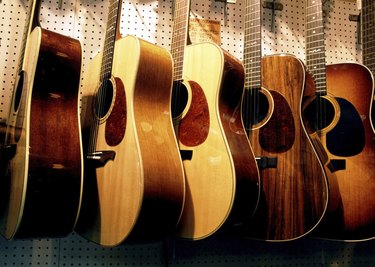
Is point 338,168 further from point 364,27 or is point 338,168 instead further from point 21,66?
point 21,66

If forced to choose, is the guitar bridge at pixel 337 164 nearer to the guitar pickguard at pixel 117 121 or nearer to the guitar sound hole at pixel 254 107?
the guitar sound hole at pixel 254 107

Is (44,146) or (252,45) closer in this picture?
(44,146)

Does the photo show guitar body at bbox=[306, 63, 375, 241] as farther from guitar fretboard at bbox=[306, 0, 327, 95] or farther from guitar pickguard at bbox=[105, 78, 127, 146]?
guitar pickguard at bbox=[105, 78, 127, 146]

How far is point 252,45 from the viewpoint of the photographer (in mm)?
1372

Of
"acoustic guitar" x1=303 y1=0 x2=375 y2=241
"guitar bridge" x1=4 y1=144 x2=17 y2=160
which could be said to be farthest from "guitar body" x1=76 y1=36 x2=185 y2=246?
"acoustic guitar" x1=303 y1=0 x2=375 y2=241

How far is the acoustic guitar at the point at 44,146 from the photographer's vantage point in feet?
3.22

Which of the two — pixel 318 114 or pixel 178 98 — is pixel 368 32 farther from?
pixel 178 98

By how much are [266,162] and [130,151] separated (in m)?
0.44

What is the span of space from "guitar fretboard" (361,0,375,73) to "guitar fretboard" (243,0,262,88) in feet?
1.59

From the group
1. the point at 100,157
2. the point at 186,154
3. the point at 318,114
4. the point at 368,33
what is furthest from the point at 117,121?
the point at 368,33

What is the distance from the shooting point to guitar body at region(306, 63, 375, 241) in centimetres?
128

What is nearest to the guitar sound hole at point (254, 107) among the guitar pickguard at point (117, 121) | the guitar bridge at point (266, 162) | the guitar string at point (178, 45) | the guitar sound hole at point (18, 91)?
the guitar bridge at point (266, 162)

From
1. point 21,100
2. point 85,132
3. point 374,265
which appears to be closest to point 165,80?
point 85,132

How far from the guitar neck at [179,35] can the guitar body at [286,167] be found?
29cm
